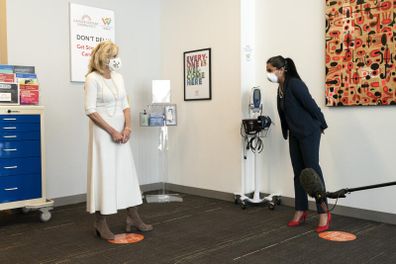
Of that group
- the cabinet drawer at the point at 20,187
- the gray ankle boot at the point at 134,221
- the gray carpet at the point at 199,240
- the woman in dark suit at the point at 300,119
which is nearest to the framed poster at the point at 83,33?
the cabinet drawer at the point at 20,187

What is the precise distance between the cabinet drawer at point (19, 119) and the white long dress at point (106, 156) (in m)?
0.95

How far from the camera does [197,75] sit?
518 cm

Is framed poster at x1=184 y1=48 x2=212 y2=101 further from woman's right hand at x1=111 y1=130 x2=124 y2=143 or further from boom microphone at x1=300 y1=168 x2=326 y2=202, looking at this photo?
boom microphone at x1=300 y1=168 x2=326 y2=202

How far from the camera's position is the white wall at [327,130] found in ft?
12.3

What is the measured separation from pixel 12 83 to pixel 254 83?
2.56m

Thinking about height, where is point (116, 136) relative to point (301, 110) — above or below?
below

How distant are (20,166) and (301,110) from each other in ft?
8.44

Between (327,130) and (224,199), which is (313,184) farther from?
(224,199)

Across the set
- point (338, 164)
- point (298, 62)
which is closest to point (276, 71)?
point (298, 62)

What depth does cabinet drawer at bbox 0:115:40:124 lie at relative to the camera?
368 cm

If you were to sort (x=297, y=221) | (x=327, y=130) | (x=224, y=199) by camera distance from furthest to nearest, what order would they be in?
(x=224, y=199) → (x=327, y=130) → (x=297, y=221)

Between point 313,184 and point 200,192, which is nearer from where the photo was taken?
point 313,184

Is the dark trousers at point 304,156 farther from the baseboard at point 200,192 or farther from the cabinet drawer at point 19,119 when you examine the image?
the cabinet drawer at point 19,119

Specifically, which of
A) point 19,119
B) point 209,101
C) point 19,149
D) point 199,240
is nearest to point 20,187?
point 19,149
